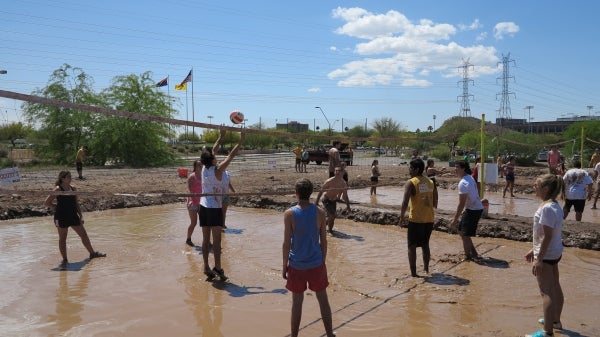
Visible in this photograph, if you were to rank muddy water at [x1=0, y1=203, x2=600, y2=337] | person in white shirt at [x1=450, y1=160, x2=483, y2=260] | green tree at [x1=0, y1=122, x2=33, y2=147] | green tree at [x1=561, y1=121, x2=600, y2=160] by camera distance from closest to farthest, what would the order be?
muddy water at [x1=0, y1=203, x2=600, y2=337], person in white shirt at [x1=450, y1=160, x2=483, y2=260], green tree at [x1=561, y1=121, x2=600, y2=160], green tree at [x1=0, y1=122, x2=33, y2=147]

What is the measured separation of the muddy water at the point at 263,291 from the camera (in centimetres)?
544

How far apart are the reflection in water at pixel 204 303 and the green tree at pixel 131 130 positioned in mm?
29039

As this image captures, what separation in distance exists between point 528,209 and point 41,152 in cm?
3299

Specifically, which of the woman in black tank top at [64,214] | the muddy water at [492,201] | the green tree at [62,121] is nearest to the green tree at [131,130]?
the green tree at [62,121]

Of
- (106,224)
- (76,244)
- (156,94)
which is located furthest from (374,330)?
(156,94)

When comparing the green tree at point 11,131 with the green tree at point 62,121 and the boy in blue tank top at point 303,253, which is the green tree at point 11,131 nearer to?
the green tree at point 62,121

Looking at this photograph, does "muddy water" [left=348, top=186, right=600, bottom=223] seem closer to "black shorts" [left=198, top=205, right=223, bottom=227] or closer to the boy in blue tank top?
"black shorts" [left=198, top=205, right=223, bottom=227]

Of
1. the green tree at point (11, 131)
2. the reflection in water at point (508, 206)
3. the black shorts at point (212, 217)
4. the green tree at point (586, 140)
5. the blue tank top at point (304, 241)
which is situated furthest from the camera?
the green tree at point (11, 131)

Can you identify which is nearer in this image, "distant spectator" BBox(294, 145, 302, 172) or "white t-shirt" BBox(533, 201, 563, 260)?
"white t-shirt" BBox(533, 201, 563, 260)

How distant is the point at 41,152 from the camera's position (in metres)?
36.2

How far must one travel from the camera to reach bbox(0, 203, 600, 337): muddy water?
5.44 metres

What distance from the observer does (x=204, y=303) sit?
245 inches

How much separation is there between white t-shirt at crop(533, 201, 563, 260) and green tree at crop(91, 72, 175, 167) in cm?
3245

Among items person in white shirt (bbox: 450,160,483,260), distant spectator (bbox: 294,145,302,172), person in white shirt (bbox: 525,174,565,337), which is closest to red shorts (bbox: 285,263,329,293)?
person in white shirt (bbox: 525,174,565,337)
